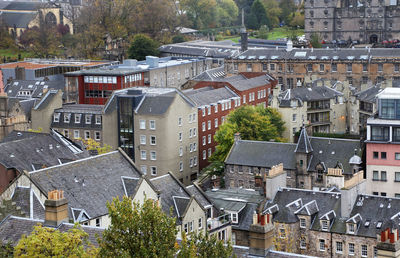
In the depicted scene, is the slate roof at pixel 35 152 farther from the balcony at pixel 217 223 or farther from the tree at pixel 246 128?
the tree at pixel 246 128

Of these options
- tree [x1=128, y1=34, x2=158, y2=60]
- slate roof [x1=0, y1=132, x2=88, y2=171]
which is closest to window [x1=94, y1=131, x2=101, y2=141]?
slate roof [x1=0, y1=132, x2=88, y2=171]

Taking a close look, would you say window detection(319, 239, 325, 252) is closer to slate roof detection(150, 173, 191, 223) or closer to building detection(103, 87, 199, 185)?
slate roof detection(150, 173, 191, 223)

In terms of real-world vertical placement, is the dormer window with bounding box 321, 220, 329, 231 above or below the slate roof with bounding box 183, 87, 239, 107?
below

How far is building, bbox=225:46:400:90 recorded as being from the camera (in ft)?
440

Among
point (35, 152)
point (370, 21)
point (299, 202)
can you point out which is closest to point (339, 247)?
point (299, 202)

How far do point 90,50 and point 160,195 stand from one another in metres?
120

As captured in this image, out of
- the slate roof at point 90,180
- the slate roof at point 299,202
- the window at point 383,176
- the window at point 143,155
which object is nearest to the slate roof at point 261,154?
the window at point 383,176

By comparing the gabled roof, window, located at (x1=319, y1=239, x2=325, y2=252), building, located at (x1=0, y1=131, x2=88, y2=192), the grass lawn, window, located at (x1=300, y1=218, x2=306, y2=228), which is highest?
the grass lawn

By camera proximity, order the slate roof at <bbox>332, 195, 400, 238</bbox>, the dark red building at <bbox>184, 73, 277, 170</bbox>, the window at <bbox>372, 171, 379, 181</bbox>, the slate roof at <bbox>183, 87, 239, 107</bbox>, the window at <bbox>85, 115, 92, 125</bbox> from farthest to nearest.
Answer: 1. the slate roof at <bbox>183, 87, 239, 107</bbox>
2. the dark red building at <bbox>184, 73, 277, 170</bbox>
3. the window at <bbox>85, 115, 92, 125</bbox>
4. the window at <bbox>372, 171, 379, 181</bbox>
5. the slate roof at <bbox>332, 195, 400, 238</bbox>

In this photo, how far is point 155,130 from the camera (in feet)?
325

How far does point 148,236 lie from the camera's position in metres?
35.8

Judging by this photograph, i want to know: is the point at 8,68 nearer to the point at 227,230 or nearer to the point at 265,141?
the point at 265,141

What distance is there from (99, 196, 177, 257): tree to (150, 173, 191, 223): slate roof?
25756mm

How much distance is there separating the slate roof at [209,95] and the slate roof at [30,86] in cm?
2761
